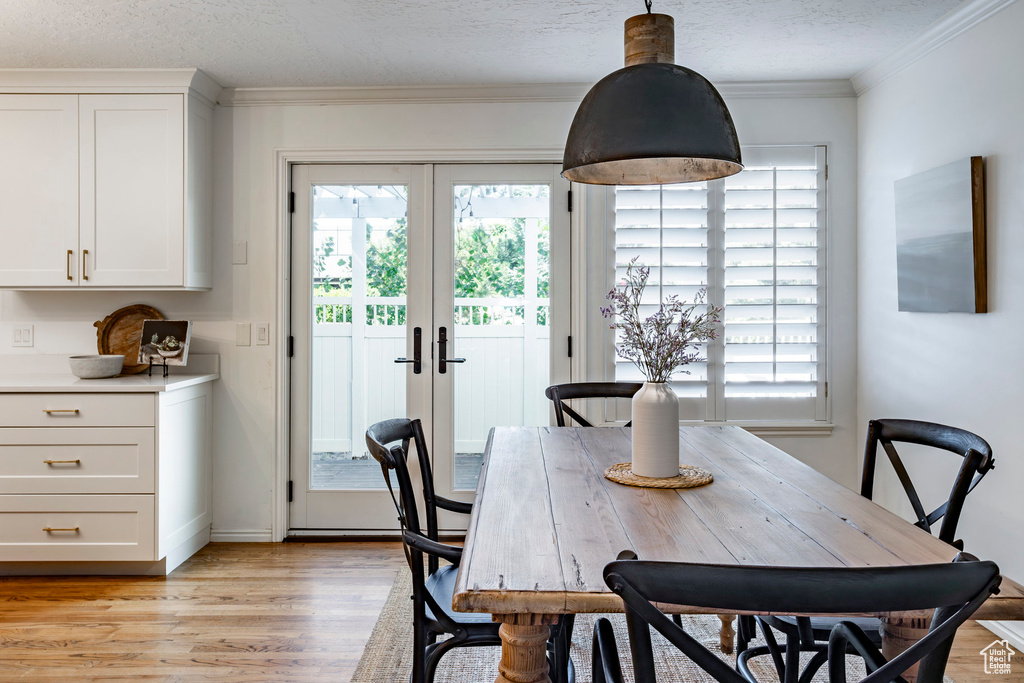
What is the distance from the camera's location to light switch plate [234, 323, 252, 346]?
12.2ft

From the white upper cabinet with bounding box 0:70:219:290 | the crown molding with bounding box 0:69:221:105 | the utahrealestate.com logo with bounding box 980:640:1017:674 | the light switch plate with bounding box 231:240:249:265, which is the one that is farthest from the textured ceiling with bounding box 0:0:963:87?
the utahrealestate.com logo with bounding box 980:640:1017:674

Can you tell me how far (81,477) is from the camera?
10.2ft

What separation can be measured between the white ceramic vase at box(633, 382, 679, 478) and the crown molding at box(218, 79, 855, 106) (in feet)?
7.62

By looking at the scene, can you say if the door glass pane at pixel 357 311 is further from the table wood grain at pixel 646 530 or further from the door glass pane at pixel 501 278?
the table wood grain at pixel 646 530

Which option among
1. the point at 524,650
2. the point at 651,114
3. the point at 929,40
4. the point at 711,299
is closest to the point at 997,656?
the point at 711,299

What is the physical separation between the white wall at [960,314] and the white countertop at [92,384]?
10.9 ft

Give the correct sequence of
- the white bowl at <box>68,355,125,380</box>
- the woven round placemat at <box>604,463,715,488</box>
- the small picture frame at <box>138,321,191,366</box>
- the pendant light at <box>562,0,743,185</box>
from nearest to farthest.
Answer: the pendant light at <box>562,0,743,185</box>
the woven round placemat at <box>604,463,715,488</box>
the white bowl at <box>68,355,125,380</box>
the small picture frame at <box>138,321,191,366</box>

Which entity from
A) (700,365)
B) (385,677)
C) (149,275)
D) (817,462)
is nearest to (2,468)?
(149,275)

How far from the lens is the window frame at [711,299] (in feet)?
11.9

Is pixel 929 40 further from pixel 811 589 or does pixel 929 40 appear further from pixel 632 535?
pixel 811 589

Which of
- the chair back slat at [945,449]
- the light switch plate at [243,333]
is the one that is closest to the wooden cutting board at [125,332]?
Answer: the light switch plate at [243,333]

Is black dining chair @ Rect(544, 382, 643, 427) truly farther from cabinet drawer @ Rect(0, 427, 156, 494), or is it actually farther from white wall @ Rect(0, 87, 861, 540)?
cabinet drawer @ Rect(0, 427, 156, 494)

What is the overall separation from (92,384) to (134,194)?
3.12 feet

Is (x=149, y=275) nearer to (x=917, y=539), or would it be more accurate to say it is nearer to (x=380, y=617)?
(x=380, y=617)
